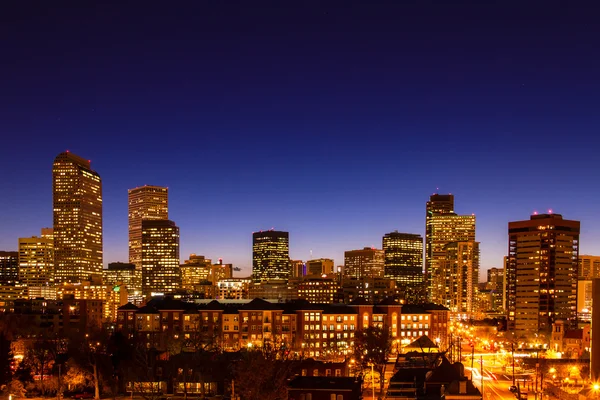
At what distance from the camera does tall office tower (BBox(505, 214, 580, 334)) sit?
154875mm

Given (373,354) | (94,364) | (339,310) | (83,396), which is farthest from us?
(339,310)

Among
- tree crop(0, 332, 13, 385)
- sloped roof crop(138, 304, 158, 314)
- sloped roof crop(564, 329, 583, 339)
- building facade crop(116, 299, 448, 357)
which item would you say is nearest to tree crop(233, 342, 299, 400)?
tree crop(0, 332, 13, 385)

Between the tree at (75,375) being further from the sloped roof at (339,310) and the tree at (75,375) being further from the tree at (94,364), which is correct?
the sloped roof at (339,310)

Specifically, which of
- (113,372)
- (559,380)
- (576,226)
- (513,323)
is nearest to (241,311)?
(113,372)

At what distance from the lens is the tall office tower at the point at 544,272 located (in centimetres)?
15488

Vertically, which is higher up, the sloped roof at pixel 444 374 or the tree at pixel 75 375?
the sloped roof at pixel 444 374

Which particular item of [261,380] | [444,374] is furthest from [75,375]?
[444,374]

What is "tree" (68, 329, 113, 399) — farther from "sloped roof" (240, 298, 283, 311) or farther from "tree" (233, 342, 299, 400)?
"sloped roof" (240, 298, 283, 311)

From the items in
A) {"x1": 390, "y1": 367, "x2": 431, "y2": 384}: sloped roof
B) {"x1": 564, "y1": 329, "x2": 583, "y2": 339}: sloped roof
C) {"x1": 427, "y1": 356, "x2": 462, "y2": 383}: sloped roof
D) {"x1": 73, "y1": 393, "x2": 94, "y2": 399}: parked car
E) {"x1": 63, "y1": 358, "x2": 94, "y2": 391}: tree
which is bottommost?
{"x1": 564, "y1": 329, "x2": 583, "y2": 339}: sloped roof

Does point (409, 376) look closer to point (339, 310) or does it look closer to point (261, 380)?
point (261, 380)

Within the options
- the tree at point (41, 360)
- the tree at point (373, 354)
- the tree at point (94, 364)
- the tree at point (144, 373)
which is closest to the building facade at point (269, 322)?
the tree at point (373, 354)

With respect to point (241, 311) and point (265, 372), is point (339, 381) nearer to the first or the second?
point (265, 372)

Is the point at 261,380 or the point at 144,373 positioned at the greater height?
the point at 261,380

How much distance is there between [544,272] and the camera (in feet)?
517
